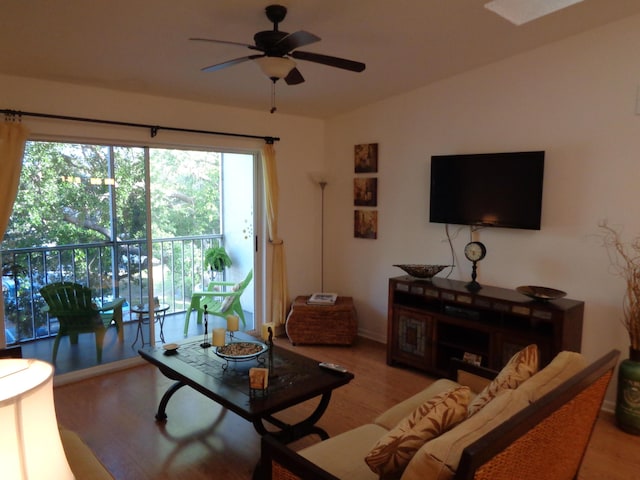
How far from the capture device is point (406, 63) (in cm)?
361

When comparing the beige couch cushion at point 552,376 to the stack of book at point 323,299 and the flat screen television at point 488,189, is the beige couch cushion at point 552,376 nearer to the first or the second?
the flat screen television at point 488,189

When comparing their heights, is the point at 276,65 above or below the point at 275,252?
above

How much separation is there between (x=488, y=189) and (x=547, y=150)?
504 mm

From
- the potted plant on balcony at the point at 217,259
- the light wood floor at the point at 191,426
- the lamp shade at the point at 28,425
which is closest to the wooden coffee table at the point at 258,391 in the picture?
the light wood floor at the point at 191,426

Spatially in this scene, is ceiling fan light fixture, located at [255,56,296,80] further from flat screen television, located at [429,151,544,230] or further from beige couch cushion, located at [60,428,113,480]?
beige couch cushion, located at [60,428,113,480]

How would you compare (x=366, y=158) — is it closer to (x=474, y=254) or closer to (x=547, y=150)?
(x=474, y=254)

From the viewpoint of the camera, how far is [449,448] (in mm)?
1327

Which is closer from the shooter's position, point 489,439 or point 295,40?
point 489,439

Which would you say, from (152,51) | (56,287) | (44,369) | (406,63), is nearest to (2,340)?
(56,287)

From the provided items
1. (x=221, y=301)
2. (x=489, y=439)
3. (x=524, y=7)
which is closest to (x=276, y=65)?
(x=524, y=7)

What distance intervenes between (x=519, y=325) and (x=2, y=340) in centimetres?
376

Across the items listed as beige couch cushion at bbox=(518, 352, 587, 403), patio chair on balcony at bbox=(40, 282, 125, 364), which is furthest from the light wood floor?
beige couch cushion at bbox=(518, 352, 587, 403)

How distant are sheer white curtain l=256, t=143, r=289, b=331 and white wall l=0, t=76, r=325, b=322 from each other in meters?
0.15

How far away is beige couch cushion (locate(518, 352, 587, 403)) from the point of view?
1.73 metres
